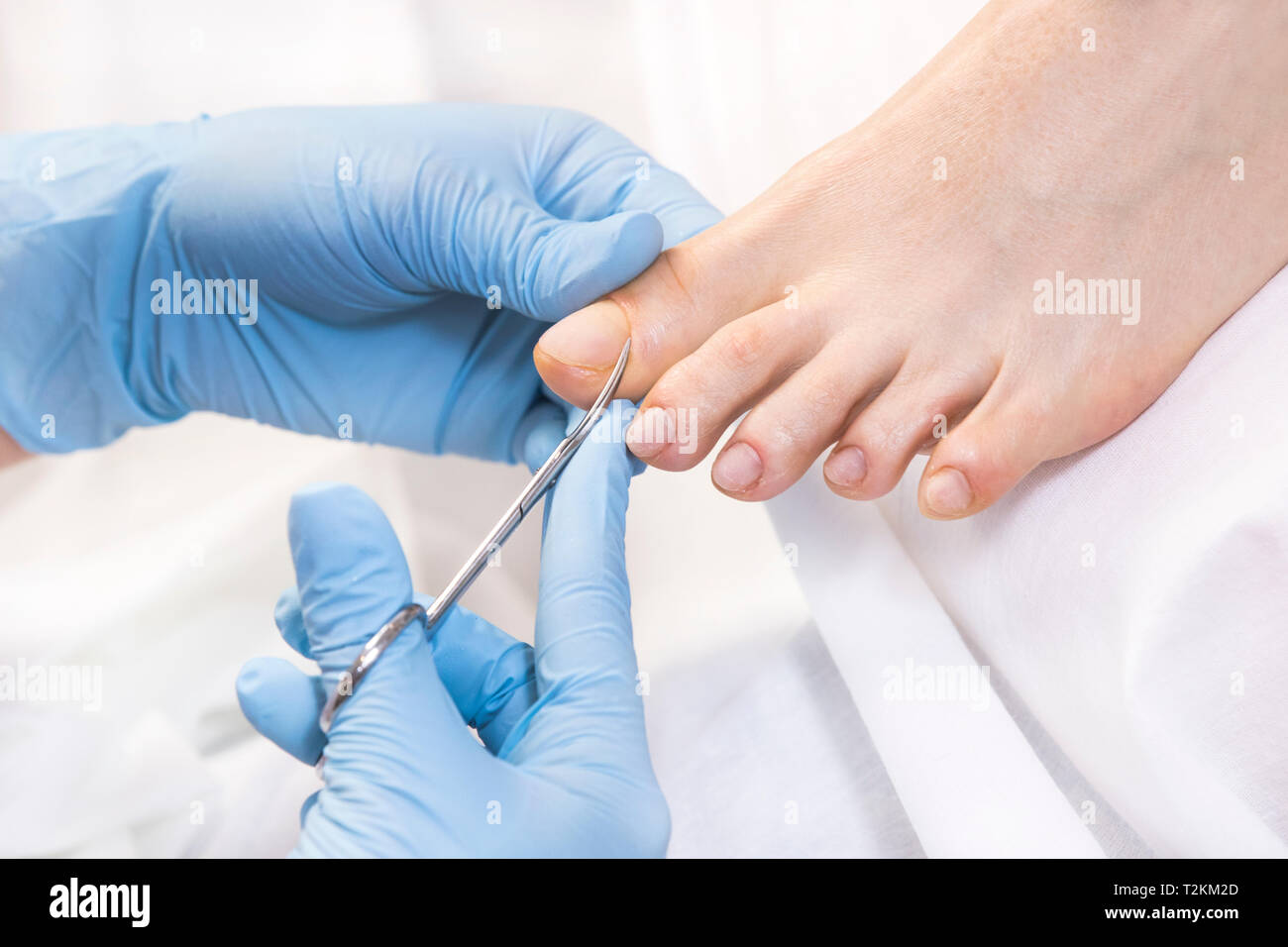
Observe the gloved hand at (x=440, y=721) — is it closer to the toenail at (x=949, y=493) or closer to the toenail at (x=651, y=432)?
the toenail at (x=651, y=432)

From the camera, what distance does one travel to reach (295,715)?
65 centimetres

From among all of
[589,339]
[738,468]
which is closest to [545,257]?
[589,339]

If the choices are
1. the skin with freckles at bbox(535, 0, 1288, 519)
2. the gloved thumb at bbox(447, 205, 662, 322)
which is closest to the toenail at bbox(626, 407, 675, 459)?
the skin with freckles at bbox(535, 0, 1288, 519)

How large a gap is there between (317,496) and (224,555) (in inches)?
25.9

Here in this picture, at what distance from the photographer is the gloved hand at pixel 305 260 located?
0.91m

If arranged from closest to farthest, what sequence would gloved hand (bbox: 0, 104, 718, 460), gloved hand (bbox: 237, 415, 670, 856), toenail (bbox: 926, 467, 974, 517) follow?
gloved hand (bbox: 237, 415, 670, 856) → toenail (bbox: 926, 467, 974, 517) → gloved hand (bbox: 0, 104, 718, 460)

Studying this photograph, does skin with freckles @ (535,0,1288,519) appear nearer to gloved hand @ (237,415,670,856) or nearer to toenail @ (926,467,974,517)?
toenail @ (926,467,974,517)

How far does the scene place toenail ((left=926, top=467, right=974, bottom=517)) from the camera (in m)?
0.77

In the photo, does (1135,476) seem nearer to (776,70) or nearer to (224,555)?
(776,70)

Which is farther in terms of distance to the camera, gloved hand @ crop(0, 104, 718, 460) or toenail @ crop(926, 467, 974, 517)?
gloved hand @ crop(0, 104, 718, 460)

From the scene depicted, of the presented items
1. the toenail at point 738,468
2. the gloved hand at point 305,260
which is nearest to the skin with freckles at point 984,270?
the toenail at point 738,468

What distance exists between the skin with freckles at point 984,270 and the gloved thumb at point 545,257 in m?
0.03

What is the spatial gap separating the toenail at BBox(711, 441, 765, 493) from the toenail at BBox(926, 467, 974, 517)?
0.14m
